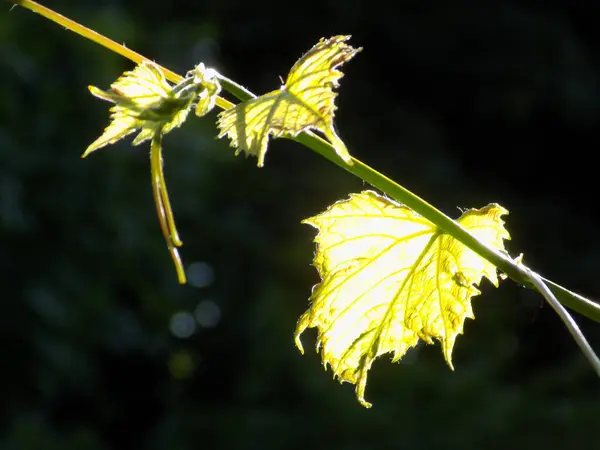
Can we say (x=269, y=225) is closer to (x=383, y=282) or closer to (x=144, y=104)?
(x=383, y=282)

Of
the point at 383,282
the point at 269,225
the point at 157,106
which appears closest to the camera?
the point at 157,106

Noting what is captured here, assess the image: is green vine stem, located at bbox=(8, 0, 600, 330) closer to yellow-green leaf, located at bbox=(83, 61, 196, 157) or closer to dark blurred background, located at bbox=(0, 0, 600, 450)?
yellow-green leaf, located at bbox=(83, 61, 196, 157)

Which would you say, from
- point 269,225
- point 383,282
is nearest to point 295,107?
point 383,282

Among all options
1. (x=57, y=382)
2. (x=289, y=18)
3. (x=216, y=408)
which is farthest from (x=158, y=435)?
(x=289, y=18)

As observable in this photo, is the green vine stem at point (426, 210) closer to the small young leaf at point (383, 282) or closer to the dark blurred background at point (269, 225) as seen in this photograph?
the small young leaf at point (383, 282)

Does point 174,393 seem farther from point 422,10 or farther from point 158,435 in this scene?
point 422,10

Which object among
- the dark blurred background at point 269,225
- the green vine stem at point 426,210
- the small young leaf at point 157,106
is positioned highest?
the dark blurred background at point 269,225

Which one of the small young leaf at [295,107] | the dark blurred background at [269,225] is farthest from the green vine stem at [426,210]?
the dark blurred background at [269,225]
